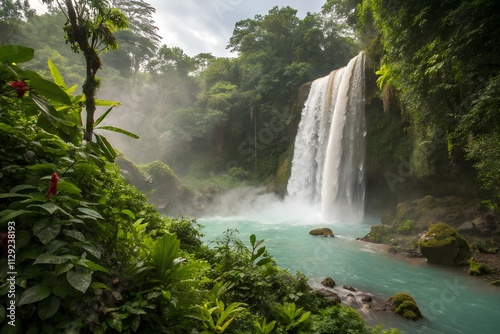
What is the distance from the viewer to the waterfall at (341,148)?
16.1 meters

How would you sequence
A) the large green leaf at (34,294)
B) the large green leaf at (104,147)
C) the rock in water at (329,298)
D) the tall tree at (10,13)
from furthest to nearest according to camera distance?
the tall tree at (10,13) → the rock in water at (329,298) → the large green leaf at (104,147) → the large green leaf at (34,294)

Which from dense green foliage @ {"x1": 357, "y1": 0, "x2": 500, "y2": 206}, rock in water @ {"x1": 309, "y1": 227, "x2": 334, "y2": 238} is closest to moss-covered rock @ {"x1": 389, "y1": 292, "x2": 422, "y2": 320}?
dense green foliage @ {"x1": 357, "y1": 0, "x2": 500, "y2": 206}

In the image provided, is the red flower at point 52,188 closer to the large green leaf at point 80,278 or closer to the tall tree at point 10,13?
the large green leaf at point 80,278

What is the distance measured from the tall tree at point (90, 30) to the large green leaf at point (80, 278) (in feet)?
5.56

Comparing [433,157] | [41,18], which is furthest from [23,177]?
[41,18]

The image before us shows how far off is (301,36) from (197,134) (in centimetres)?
1455

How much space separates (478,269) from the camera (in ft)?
23.9

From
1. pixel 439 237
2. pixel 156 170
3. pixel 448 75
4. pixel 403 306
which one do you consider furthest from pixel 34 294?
pixel 156 170

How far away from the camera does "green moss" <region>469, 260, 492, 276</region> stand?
7234mm

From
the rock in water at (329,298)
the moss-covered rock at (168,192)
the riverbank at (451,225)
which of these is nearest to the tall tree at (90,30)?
the rock in water at (329,298)

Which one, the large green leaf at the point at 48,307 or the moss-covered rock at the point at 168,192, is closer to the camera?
the large green leaf at the point at 48,307

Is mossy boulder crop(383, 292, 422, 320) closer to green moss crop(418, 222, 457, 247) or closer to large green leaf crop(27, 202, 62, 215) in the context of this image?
green moss crop(418, 222, 457, 247)

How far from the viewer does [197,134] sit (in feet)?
92.9

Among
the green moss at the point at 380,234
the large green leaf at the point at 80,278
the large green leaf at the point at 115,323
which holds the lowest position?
the green moss at the point at 380,234
